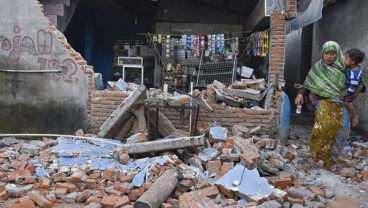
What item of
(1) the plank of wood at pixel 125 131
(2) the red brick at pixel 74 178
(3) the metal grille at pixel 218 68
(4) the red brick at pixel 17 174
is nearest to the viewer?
(2) the red brick at pixel 74 178

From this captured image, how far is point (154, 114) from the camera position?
697cm

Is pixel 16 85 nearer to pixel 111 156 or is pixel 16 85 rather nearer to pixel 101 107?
pixel 101 107

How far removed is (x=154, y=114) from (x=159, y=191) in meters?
2.70

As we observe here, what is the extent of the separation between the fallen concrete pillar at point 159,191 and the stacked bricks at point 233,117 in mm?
2540

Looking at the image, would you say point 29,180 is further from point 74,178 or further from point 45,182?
point 74,178

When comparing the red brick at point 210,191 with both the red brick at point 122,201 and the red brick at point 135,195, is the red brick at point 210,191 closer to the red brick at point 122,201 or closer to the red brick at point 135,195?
the red brick at point 135,195

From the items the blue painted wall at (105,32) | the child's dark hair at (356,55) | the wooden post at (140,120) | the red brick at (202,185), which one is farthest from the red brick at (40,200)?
the blue painted wall at (105,32)

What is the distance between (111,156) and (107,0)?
7100 mm

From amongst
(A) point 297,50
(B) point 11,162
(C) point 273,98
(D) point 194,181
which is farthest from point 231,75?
(A) point 297,50

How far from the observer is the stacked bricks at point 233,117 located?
24.0 ft

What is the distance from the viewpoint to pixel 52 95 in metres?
7.51

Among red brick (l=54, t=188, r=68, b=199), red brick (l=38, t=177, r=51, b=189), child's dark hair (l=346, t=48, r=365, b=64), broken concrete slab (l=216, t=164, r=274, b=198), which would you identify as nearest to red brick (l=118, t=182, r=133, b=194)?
red brick (l=54, t=188, r=68, b=199)

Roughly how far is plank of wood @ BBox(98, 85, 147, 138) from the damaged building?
23mm

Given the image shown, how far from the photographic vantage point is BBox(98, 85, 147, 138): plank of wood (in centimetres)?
668
